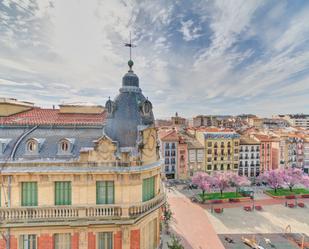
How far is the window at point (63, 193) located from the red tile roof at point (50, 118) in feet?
21.0

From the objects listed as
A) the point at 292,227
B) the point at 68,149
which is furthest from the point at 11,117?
the point at 292,227

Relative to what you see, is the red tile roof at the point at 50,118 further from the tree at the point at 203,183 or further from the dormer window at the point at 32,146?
the tree at the point at 203,183

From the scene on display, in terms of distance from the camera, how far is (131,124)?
22.8 metres

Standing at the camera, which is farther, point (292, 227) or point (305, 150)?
point (305, 150)

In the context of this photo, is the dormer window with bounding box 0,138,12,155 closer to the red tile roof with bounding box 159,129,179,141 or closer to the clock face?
the clock face

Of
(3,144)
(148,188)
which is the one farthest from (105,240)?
(3,144)

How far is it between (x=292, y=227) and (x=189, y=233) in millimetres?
20248

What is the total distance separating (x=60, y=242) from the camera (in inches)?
838

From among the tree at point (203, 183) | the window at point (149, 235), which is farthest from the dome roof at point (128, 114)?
the tree at point (203, 183)

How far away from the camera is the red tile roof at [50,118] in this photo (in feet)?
78.5

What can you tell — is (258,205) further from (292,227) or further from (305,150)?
(305,150)

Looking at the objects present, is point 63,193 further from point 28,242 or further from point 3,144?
point 3,144

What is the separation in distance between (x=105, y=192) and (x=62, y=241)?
603cm

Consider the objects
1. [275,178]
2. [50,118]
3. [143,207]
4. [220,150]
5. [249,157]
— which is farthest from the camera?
[249,157]
